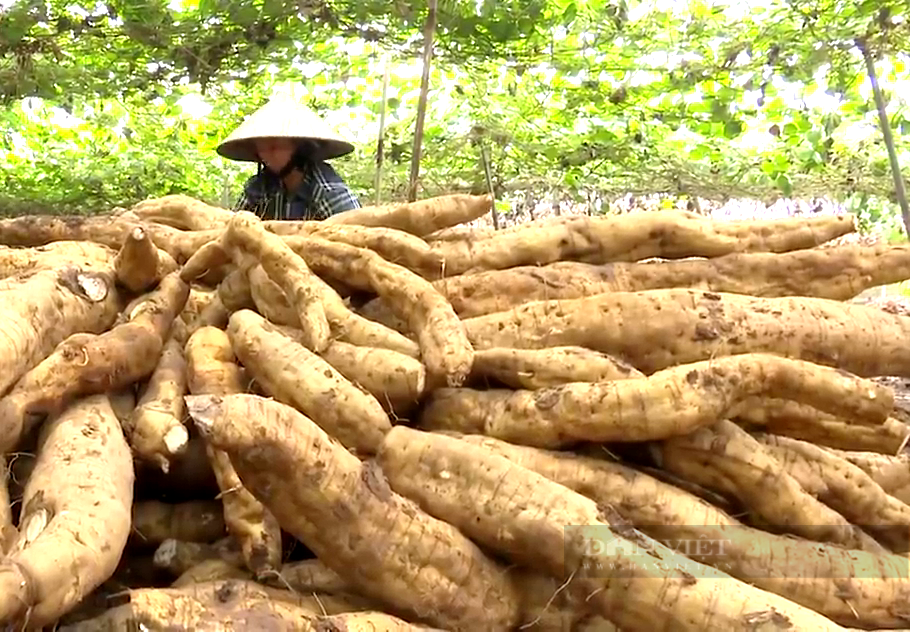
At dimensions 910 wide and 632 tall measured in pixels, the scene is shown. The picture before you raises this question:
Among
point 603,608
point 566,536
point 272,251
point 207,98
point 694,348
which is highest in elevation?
point 207,98

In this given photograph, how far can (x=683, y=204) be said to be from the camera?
820 cm

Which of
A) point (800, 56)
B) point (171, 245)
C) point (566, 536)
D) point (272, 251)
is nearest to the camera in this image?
point (566, 536)

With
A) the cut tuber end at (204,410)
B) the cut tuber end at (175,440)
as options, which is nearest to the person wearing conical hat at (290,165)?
the cut tuber end at (175,440)

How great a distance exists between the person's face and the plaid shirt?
0.14 ft

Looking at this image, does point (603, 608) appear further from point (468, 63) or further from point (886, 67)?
point (886, 67)

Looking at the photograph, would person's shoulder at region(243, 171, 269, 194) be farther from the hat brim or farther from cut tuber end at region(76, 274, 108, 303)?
cut tuber end at region(76, 274, 108, 303)

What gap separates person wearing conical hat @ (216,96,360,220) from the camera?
2951 mm

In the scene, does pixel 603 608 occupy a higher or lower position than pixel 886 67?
lower

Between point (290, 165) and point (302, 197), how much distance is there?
0.42 feet

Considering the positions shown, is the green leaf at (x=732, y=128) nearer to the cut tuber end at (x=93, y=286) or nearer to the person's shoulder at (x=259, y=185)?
the person's shoulder at (x=259, y=185)

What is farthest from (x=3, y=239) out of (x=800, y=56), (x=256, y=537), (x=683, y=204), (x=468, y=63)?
(x=683, y=204)

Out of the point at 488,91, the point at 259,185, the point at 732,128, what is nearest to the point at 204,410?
the point at 259,185

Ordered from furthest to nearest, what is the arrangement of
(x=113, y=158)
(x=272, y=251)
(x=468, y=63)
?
(x=113, y=158) → (x=468, y=63) → (x=272, y=251)

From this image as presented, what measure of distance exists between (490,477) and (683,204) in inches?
286
